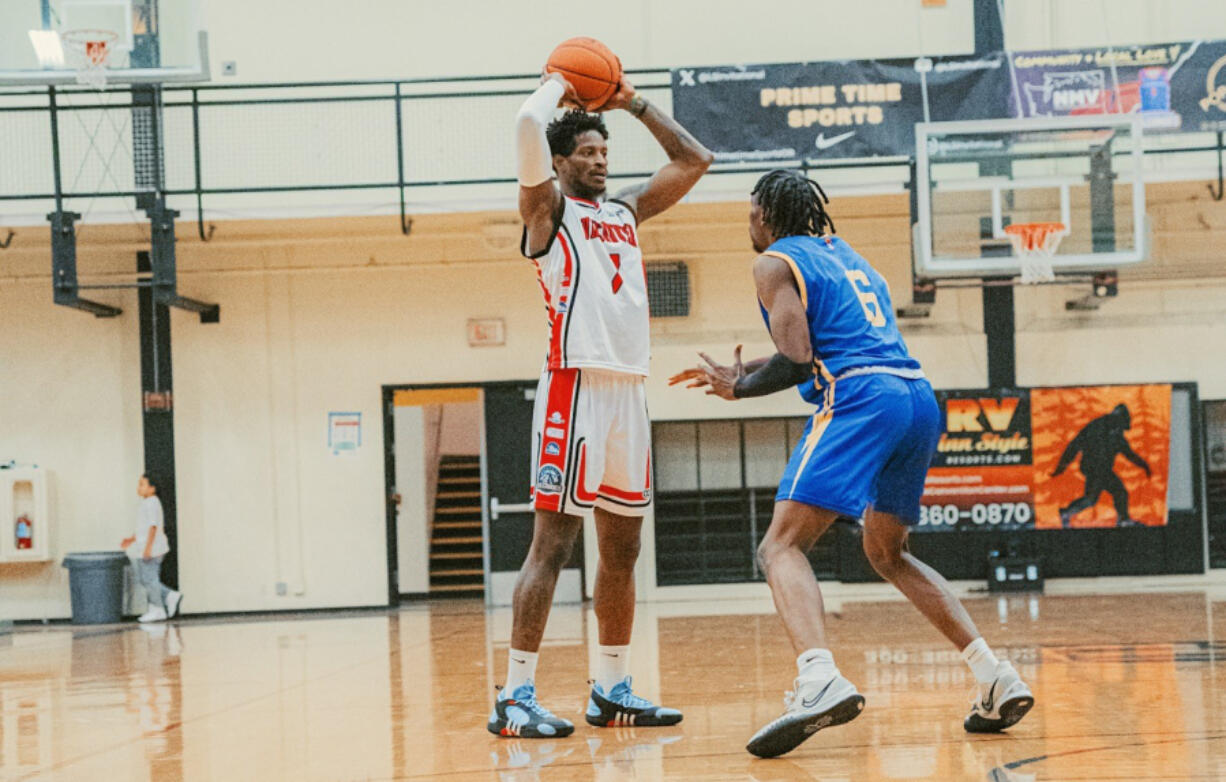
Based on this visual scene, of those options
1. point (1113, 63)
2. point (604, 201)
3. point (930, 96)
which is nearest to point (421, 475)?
point (930, 96)

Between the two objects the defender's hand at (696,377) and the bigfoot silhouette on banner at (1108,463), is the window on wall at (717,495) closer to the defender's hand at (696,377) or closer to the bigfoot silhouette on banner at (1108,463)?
the bigfoot silhouette on banner at (1108,463)

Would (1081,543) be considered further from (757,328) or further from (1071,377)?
(757,328)

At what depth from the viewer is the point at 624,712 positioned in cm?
454

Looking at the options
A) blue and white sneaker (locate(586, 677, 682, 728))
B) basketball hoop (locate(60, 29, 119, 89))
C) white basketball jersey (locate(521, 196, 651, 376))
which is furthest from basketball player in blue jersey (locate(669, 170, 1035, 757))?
basketball hoop (locate(60, 29, 119, 89))

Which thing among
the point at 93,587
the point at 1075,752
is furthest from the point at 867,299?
the point at 93,587

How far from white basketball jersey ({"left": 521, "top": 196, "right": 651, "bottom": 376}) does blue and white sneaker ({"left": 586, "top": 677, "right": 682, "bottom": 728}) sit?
1144 millimetres

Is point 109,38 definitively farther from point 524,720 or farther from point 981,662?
point 981,662

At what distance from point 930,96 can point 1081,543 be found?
499 cm

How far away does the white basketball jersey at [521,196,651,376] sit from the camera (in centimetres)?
436

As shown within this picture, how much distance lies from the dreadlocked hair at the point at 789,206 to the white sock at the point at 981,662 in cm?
144

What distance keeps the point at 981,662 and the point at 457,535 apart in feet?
45.3

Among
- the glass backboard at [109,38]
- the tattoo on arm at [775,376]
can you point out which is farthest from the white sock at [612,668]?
the glass backboard at [109,38]

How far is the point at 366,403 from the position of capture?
1427cm

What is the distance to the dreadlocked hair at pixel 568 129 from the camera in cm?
455
